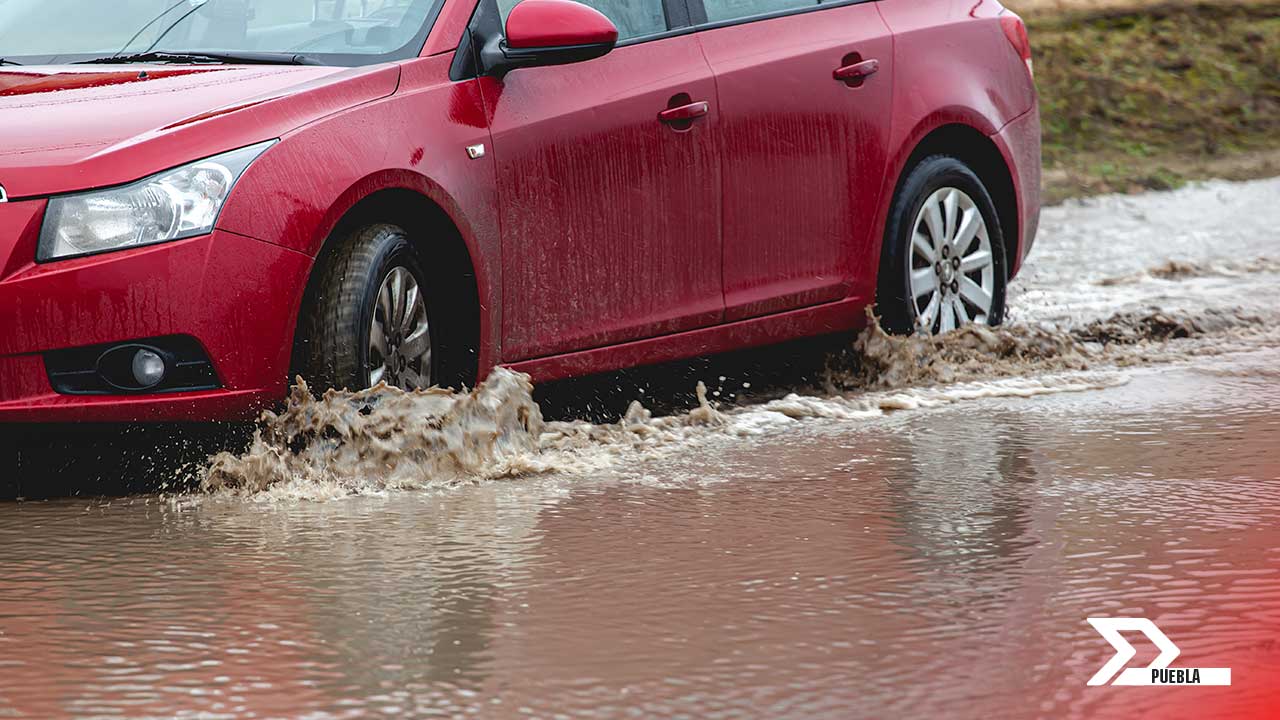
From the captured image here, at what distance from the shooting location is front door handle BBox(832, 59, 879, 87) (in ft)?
24.8

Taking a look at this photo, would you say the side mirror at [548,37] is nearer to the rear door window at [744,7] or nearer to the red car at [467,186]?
the red car at [467,186]

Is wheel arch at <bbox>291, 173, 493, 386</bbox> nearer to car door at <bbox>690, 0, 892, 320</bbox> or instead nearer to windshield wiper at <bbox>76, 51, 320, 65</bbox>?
windshield wiper at <bbox>76, 51, 320, 65</bbox>

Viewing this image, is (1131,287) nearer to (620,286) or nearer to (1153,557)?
(620,286)

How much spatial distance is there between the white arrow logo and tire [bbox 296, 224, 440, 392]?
2358mm

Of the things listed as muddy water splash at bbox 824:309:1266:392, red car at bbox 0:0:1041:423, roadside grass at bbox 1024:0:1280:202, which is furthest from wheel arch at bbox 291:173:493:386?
roadside grass at bbox 1024:0:1280:202

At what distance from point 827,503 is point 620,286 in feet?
4.59

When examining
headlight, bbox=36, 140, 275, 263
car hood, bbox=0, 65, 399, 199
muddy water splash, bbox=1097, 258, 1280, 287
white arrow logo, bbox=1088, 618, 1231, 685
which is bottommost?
muddy water splash, bbox=1097, 258, 1280, 287

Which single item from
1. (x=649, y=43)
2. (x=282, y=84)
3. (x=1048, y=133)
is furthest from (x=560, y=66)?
(x=1048, y=133)

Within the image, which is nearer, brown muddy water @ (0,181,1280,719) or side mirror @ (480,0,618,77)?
brown muddy water @ (0,181,1280,719)

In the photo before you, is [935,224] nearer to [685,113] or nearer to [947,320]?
[947,320]

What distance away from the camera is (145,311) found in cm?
548

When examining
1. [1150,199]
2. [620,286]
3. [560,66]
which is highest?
[560,66]

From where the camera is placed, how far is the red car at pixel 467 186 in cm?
550

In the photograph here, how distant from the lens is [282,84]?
595cm
